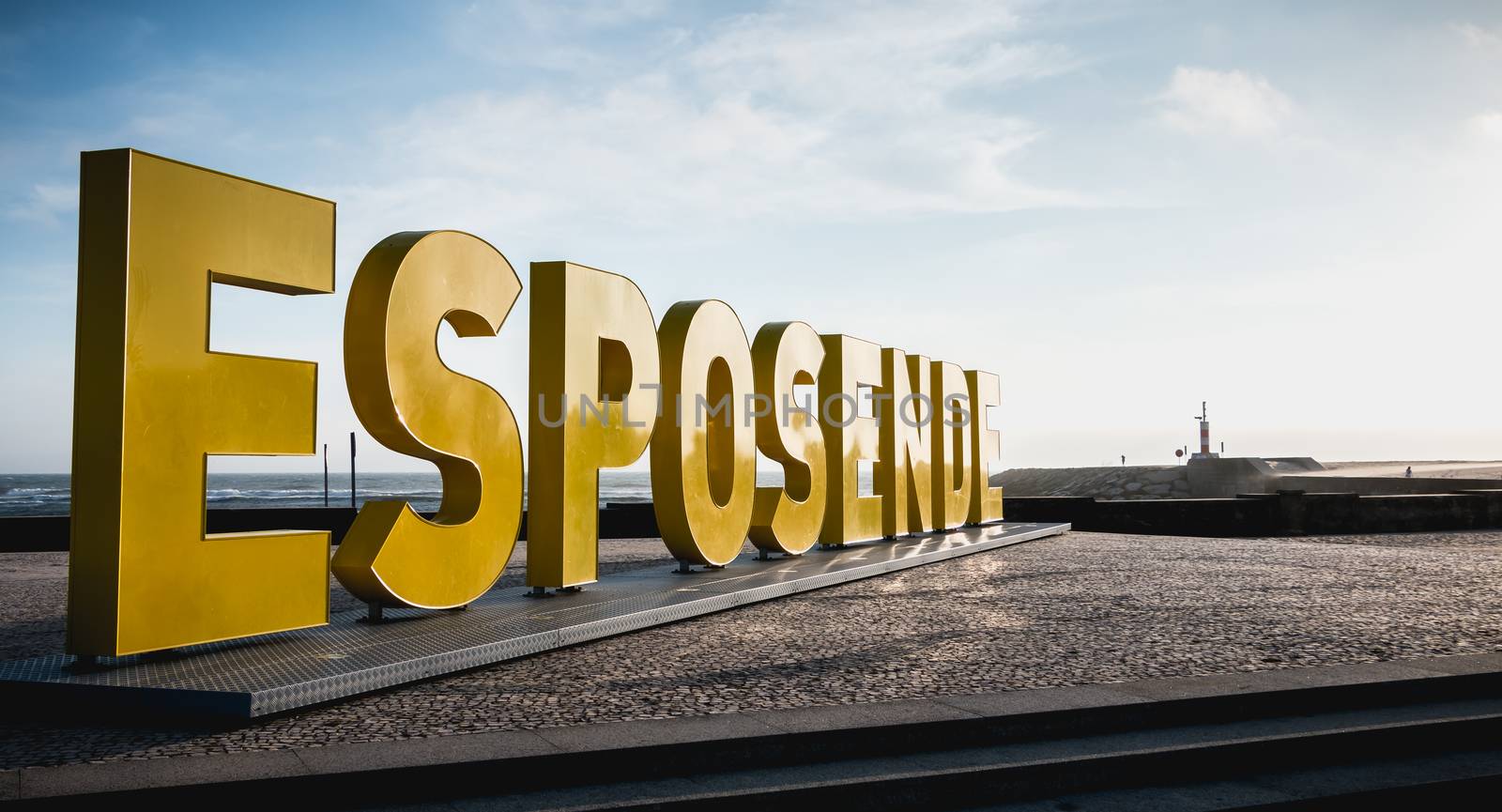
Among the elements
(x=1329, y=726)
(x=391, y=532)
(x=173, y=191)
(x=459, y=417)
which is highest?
(x=173, y=191)

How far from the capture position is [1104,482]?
47.4m

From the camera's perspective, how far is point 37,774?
13.2 ft

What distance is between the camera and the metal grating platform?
5.00 metres

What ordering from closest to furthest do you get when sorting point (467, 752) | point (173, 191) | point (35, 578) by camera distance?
point (467, 752), point (173, 191), point (35, 578)

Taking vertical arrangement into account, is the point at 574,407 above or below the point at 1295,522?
above

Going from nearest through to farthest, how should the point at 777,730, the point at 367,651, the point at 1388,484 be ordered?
the point at 777,730, the point at 367,651, the point at 1388,484

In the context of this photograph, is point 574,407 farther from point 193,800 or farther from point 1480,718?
point 1480,718

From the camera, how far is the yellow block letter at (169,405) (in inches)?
214

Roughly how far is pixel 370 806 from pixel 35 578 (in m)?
10.6

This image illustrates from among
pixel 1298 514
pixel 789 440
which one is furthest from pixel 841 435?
pixel 1298 514

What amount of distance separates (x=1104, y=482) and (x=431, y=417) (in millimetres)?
44648

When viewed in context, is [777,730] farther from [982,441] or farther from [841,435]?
[982,441]

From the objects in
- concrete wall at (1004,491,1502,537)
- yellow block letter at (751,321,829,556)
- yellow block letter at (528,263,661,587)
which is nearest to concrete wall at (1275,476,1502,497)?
concrete wall at (1004,491,1502,537)

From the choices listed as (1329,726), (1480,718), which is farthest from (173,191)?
(1480,718)
